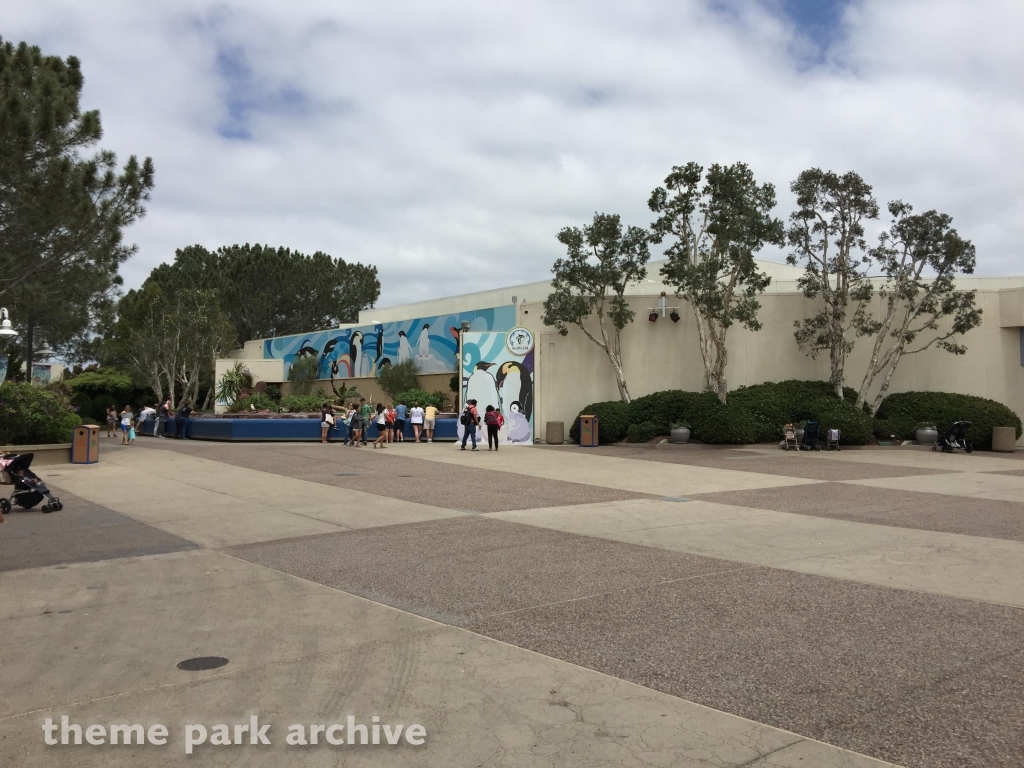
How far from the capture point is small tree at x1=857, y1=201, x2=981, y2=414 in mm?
27344


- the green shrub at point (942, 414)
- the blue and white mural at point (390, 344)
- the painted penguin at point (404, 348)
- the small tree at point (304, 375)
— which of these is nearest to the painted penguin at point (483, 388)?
the blue and white mural at point (390, 344)

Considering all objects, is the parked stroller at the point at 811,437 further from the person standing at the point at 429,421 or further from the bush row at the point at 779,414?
the person standing at the point at 429,421

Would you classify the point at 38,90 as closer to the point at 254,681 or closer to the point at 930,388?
the point at 254,681

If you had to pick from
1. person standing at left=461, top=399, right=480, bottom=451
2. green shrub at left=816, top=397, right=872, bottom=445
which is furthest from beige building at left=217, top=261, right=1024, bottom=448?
person standing at left=461, top=399, right=480, bottom=451

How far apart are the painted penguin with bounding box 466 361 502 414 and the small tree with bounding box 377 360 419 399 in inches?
519

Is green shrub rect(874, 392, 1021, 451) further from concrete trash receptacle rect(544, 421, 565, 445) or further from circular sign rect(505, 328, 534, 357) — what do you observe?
circular sign rect(505, 328, 534, 357)

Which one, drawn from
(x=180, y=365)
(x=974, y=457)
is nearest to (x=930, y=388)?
(x=974, y=457)

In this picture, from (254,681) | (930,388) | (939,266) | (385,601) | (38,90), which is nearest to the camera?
(254,681)

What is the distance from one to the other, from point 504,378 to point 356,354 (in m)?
20.6

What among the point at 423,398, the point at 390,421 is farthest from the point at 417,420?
the point at 423,398

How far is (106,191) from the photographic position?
22656 millimetres

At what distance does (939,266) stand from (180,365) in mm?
36305

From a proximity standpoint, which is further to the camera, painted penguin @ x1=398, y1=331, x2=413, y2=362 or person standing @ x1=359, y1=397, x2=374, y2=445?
painted penguin @ x1=398, y1=331, x2=413, y2=362

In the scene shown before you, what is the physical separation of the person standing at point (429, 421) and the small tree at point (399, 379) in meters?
11.9
